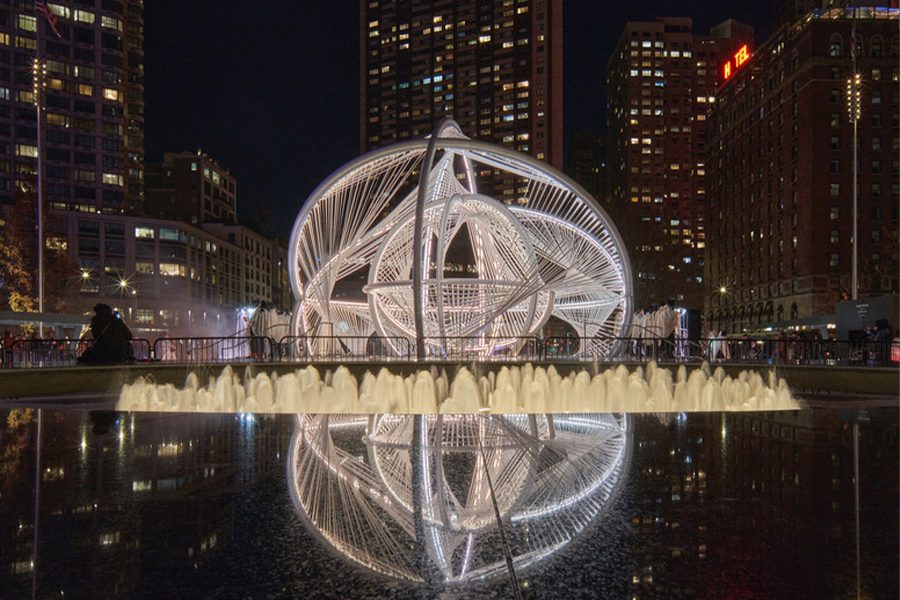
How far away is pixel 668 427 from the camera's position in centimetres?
877

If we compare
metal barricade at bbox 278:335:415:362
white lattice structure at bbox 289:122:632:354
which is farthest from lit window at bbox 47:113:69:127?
metal barricade at bbox 278:335:415:362

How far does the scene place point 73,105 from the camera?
281 feet

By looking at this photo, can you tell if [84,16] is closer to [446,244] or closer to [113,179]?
[113,179]

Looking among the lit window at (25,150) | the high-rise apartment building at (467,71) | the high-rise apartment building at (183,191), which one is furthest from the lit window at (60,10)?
the high-rise apartment building at (467,71)

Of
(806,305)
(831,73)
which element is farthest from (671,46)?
(806,305)

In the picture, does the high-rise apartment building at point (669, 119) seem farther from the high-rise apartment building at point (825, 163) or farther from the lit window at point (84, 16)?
the lit window at point (84, 16)

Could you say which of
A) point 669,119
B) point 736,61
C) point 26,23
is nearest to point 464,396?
point 26,23

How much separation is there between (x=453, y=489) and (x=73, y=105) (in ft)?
313

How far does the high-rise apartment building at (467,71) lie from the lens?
139 meters

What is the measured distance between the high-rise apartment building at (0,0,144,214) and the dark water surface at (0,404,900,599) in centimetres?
8444

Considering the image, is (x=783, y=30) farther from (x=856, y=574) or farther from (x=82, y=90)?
(x=856, y=574)

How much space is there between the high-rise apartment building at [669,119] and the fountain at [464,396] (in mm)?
138917

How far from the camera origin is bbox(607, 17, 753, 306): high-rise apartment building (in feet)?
504

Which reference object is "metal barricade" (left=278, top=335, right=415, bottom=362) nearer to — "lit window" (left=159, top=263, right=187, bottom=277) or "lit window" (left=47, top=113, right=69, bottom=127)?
"lit window" (left=159, top=263, right=187, bottom=277)
